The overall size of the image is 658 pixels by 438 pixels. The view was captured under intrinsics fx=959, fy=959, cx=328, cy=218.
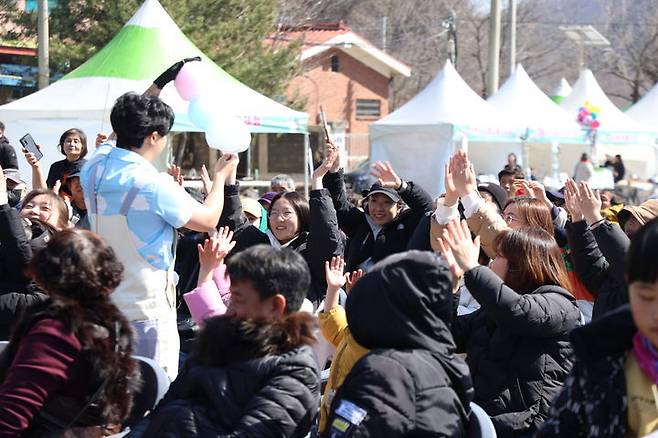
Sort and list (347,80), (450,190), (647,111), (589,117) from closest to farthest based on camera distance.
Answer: (450,190) < (589,117) < (647,111) < (347,80)

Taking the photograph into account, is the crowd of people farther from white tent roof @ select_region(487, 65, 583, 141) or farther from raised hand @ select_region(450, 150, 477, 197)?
white tent roof @ select_region(487, 65, 583, 141)

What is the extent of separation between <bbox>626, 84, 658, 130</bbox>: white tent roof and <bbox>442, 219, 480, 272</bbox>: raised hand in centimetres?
2522

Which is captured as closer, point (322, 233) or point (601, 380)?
point (601, 380)

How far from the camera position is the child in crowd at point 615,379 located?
91.4 inches

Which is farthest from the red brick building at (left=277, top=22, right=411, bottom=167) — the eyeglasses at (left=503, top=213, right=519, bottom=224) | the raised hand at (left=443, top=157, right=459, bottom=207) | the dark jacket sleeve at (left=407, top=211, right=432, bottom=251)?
the raised hand at (left=443, top=157, right=459, bottom=207)

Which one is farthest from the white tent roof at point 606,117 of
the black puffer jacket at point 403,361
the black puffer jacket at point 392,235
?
the black puffer jacket at point 403,361

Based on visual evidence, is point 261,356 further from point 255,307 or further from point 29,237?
point 29,237

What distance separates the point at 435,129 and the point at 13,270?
54.3 feet

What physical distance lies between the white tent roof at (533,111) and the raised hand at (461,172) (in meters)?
17.9

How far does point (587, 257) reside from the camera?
15.5 feet

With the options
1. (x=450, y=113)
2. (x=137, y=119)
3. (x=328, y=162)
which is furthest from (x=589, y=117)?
(x=137, y=119)

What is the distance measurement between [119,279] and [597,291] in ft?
8.21

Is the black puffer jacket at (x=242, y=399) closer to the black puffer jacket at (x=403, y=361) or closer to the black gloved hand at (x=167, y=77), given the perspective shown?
the black puffer jacket at (x=403, y=361)

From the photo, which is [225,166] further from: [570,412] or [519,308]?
[570,412]
